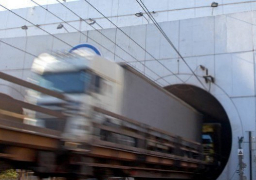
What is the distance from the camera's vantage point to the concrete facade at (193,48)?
18000mm

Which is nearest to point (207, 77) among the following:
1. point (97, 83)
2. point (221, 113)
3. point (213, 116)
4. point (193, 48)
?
point (193, 48)

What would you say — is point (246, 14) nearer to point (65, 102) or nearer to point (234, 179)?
point (234, 179)

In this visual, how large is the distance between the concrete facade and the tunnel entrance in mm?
846

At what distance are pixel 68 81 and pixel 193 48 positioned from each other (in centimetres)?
1168

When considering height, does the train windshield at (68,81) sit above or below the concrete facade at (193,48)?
below

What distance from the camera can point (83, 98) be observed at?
870 centimetres

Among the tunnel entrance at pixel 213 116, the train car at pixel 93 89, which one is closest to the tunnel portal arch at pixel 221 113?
the tunnel entrance at pixel 213 116

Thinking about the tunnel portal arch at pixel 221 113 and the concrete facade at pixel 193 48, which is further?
the concrete facade at pixel 193 48

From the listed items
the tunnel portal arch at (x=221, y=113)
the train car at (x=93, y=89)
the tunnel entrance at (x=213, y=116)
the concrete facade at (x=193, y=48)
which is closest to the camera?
the train car at (x=93, y=89)

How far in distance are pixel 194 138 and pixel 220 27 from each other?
6.11 m

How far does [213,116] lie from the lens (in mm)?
21469

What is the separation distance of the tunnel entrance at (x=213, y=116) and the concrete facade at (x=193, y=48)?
846 millimetres

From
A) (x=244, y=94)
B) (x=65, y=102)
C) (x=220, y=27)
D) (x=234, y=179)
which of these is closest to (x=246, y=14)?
(x=220, y=27)

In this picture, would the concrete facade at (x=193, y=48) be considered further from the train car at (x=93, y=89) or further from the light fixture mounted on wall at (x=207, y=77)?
the train car at (x=93, y=89)
